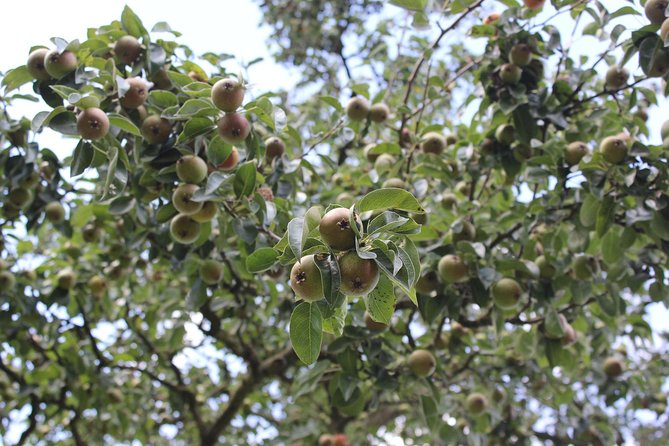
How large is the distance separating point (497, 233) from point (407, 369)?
2.29ft

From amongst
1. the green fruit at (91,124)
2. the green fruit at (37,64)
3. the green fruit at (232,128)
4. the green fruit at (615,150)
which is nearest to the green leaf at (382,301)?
the green fruit at (232,128)

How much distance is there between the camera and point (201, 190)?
1936 millimetres

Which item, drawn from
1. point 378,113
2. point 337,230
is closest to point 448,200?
point 378,113

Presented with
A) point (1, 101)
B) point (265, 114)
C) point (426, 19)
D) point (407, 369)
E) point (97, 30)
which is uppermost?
point (426, 19)

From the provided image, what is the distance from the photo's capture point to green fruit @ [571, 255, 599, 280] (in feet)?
8.16

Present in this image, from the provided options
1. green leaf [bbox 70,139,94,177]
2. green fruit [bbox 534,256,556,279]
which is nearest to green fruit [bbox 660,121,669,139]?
green fruit [bbox 534,256,556,279]

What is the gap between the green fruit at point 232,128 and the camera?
6.40ft

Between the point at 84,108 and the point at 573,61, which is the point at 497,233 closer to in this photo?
the point at 573,61

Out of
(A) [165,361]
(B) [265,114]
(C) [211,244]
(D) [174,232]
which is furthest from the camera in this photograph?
(A) [165,361]

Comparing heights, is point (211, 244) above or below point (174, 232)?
Result: above

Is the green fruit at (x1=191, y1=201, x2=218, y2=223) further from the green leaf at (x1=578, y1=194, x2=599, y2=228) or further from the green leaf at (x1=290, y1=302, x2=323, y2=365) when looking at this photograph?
the green leaf at (x1=578, y1=194, x2=599, y2=228)

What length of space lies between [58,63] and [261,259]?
1.16 m

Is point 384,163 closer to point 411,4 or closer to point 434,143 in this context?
point 434,143

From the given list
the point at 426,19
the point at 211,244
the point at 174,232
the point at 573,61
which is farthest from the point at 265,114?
the point at 573,61
